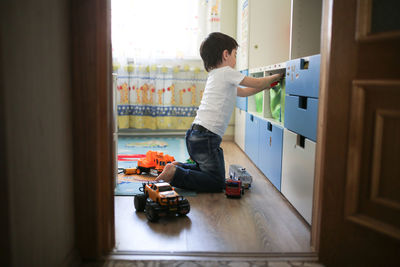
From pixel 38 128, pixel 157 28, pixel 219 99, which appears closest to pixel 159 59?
pixel 157 28

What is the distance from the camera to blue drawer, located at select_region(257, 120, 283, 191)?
2.07 metres

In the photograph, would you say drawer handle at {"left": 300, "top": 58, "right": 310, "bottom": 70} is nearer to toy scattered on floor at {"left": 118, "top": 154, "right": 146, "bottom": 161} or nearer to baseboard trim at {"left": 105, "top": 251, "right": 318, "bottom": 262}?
baseboard trim at {"left": 105, "top": 251, "right": 318, "bottom": 262}

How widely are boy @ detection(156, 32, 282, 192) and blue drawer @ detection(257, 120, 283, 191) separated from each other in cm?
27

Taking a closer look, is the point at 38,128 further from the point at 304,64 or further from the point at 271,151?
the point at 271,151

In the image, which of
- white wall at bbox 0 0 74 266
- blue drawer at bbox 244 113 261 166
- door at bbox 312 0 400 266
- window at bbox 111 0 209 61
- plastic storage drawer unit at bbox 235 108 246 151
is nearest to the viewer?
white wall at bbox 0 0 74 266

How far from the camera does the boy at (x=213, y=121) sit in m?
2.08

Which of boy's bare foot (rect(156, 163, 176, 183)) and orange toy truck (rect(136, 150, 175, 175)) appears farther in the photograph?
orange toy truck (rect(136, 150, 175, 175))

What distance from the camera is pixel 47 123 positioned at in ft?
3.29

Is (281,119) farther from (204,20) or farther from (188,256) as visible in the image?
(204,20)

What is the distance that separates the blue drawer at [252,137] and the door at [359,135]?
1.37 m

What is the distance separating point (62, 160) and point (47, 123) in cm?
16

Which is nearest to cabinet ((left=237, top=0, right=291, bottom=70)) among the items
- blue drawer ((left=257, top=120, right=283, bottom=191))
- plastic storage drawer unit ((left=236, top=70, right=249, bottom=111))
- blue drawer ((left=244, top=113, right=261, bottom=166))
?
plastic storage drawer unit ((left=236, top=70, right=249, bottom=111))

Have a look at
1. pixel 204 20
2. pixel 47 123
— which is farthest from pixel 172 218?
pixel 204 20

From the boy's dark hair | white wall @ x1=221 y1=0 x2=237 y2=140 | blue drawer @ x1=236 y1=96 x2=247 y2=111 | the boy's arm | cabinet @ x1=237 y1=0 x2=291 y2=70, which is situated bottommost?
blue drawer @ x1=236 y1=96 x2=247 y2=111
